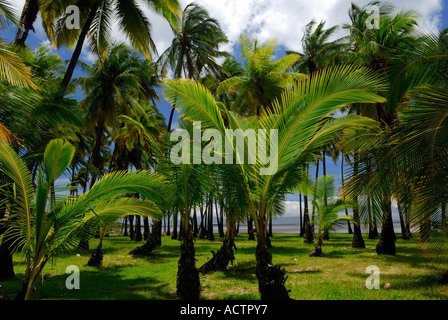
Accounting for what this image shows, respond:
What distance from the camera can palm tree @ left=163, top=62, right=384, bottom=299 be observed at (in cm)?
501

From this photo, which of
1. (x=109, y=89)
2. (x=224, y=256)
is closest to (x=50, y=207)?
(x=224, y=256)

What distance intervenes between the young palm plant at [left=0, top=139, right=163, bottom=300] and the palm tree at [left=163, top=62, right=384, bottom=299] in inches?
78.7

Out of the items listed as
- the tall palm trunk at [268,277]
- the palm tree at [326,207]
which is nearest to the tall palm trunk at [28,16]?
the tall palm trunk at [268,277]

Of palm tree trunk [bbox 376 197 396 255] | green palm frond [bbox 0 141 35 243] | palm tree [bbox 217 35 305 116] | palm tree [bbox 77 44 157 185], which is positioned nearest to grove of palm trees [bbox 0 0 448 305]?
green palm frond [bbox 0 141 35 243]

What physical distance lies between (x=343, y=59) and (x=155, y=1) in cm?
994

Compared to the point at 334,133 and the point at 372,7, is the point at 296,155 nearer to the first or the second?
the point at 334,133

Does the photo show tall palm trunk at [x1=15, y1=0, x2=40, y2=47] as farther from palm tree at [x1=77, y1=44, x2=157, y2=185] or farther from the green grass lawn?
the green grass lawn

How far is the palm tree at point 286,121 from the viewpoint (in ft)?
16.4

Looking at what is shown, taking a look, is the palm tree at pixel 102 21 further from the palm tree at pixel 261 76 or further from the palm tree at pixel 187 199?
the palm tree at pixel 187 199

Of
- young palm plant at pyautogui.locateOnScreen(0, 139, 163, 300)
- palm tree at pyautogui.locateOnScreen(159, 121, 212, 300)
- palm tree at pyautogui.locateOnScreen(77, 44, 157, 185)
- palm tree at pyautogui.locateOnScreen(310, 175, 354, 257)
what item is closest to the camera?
young palm plant at pyautogui.locateOnScreen(0, 139, 163, 300)

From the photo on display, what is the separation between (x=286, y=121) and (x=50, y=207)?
4.73m

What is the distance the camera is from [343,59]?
15000 mm

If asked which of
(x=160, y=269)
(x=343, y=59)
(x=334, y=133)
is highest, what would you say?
(x=343, y=59)
